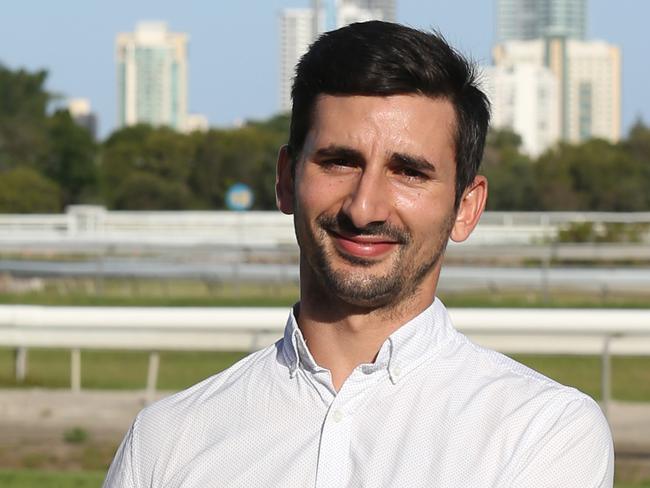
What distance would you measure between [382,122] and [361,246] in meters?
0.18

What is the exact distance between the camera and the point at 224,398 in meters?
2.40

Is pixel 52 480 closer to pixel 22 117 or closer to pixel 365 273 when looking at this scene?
pixel 365 273

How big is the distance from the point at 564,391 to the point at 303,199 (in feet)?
1.54

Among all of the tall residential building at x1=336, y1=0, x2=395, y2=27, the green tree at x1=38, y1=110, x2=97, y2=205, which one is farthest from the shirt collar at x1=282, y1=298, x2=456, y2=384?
the green tree at x1=38, y1=110, x2=97, y2=205

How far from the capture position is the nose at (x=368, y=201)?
91.0 inches

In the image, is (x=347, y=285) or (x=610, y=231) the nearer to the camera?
(x=347, y=285)

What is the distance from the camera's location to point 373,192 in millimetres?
2336

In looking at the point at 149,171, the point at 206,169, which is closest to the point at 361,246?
the point at 206,169

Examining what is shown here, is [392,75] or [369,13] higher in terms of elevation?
[369,13]

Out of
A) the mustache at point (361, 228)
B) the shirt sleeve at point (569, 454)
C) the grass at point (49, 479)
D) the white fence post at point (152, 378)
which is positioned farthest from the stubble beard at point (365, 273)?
the white fence post at point (152, 378)

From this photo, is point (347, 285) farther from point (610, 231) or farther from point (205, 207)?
point (205, 207)

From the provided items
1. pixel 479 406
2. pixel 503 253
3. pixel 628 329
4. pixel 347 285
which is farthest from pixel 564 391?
Result: pixel 503 253

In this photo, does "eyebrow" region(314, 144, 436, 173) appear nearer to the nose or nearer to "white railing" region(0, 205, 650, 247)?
the nose

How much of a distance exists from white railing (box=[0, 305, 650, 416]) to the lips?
659cm
